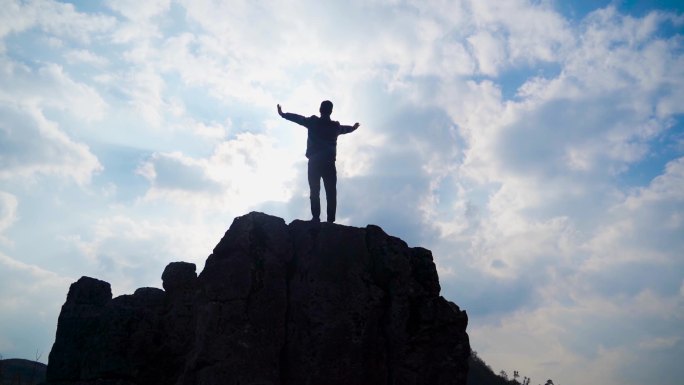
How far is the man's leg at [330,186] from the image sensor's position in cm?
1175

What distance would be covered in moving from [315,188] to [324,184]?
29 cm

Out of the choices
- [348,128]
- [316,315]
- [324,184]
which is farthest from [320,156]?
[316,315]

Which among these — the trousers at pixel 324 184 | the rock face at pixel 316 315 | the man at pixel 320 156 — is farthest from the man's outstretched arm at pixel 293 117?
the rock face at pixel 316 315

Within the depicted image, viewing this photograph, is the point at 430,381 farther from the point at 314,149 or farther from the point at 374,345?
the point at 314,149

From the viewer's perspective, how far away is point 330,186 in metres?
11.8

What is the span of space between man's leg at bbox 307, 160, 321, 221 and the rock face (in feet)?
4.84

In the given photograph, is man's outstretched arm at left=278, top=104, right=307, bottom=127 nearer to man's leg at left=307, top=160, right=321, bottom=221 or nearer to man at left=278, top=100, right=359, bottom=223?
man at left=278, top=100, right=359, bottom=223

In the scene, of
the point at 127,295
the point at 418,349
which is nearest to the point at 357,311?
the point at 418,349

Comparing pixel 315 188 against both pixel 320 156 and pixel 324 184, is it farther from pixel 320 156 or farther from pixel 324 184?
pixel 320 156

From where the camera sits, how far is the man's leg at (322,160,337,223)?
463 inches

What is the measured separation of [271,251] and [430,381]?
3.57m

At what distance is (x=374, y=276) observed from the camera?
31.9 ft

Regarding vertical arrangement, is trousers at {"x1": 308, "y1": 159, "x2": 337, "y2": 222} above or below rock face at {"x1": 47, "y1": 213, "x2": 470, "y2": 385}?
above

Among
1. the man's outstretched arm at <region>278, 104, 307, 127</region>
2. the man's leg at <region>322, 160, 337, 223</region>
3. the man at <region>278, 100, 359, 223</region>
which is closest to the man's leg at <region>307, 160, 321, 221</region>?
the man at <region>278, 100, 359, 223</region>
